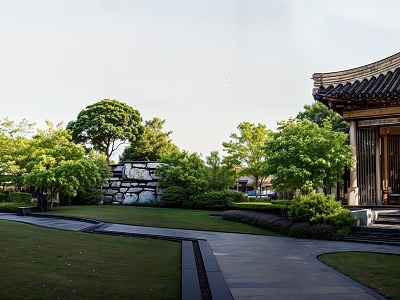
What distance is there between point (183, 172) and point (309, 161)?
13.3m

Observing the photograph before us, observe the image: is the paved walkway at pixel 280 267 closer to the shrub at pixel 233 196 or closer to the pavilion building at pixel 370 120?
the pavilion building at pixel 370 120

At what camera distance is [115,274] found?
20.7ft

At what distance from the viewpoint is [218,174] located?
87.0 ft

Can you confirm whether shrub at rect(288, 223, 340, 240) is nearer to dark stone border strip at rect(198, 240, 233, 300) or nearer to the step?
the step

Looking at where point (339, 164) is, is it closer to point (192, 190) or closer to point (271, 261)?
point (271, 261)

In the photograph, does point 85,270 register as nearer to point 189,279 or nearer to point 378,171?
point 189,279

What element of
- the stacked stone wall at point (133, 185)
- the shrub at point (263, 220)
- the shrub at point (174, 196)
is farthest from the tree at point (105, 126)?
the shrub at point (263, 220)

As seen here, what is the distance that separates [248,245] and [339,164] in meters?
5.76

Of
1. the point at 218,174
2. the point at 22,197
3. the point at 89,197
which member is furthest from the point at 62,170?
the point at 218,174

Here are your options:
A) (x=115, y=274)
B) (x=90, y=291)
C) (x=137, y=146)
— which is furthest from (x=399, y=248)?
(x=137, y=146)

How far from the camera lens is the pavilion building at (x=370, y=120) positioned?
49.4 feet

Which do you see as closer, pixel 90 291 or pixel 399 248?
pixel 90 291

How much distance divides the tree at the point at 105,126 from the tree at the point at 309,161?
2832 centimetres

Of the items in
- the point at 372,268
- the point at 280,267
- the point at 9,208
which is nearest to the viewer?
the point at 372,268
